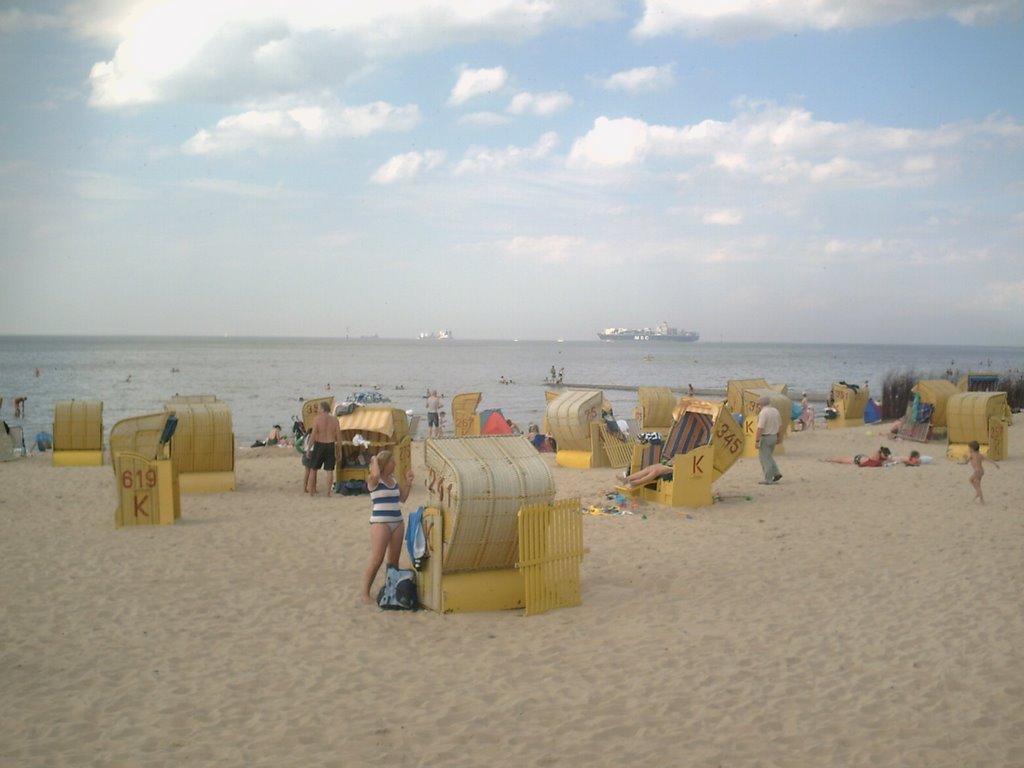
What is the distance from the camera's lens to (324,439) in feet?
44.2

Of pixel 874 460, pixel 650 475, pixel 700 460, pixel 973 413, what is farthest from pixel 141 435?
pixel 973 413

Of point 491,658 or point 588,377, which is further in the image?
point 588,377

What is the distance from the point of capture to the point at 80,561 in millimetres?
9047


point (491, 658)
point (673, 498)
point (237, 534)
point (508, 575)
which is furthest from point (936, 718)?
point (237, 534)

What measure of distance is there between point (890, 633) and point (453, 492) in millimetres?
3542

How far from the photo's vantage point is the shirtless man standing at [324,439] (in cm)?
1337

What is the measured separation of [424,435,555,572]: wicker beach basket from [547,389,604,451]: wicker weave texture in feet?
29.8

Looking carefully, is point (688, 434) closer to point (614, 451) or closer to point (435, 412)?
point (614, 451)

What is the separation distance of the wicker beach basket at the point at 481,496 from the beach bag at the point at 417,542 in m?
0.22

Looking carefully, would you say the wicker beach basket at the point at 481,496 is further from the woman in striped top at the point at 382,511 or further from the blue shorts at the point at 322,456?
the blue shorts at the point at 322,456

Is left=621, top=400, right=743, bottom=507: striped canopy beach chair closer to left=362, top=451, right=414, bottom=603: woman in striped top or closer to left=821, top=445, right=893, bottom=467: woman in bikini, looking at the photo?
left=821, top=445, right=893, bottom=467: woman in bikini

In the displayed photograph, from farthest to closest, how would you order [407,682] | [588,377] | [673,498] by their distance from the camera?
[588,377]
[673,498]
[407,682]

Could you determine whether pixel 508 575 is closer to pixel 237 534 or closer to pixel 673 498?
pixel 237 534

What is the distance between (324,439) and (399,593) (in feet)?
20.7
